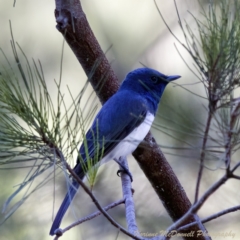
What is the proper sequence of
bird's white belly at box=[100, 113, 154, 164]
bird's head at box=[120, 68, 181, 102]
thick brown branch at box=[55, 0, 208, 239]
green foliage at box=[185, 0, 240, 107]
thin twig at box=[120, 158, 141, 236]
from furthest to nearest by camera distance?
1. bird's head at box=[120, 68, 181, 102]
2. bird's white belly at box=[100, 113, 154, 164]
3. thick brown branch at box=[55, 0, 208, 239]
4. thin twig at box=[120, 158, 141, 236]
5. green foliage at box=[185, 0, 240, 107]

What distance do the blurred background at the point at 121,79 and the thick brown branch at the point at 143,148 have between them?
11 cm

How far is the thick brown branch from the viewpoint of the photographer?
6.90 feet

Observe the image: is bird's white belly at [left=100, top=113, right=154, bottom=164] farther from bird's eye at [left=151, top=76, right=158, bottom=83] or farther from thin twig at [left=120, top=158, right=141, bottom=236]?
bird's eye at [left=151, top=76, right=158, bottom=83]

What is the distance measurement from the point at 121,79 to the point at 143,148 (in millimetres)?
921

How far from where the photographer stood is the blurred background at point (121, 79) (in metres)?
2.60

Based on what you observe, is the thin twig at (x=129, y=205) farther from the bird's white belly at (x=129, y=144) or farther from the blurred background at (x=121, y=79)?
the blurred background at (x=121, y=79)

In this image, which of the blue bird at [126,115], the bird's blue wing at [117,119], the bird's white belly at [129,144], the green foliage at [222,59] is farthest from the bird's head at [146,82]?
the green foliage at [222,59]

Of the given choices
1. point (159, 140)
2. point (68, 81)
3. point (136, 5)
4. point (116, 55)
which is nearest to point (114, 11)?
point (136, 5)

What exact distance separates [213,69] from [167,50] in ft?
6.30

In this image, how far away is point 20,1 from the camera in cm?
346

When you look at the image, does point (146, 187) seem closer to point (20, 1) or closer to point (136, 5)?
point (136, 5)

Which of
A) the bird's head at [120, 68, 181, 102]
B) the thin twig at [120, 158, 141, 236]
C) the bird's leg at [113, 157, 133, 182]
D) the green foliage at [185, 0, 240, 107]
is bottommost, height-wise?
the bird's leg at [113, 157, 133, 182]

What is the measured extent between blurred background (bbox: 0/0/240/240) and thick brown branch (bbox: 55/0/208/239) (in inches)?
4.4

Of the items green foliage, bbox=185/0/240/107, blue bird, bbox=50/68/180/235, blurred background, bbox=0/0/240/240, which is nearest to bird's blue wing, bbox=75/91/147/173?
blue bird, bbox=50/68/180/235
